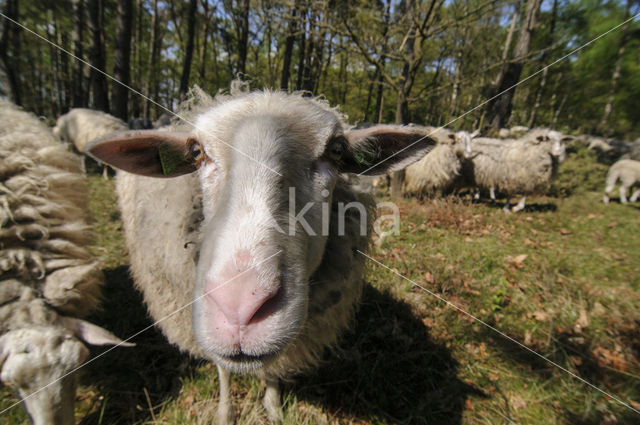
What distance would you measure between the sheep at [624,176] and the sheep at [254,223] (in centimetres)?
853

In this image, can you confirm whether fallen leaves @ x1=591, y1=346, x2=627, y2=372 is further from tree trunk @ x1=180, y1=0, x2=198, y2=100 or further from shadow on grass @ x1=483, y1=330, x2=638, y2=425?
tree trunk @ x1=180, y1=0, x2=198, y2=100

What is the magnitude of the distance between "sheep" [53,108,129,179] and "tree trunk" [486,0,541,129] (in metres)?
11.7

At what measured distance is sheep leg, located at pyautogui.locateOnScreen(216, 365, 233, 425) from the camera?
2010mm

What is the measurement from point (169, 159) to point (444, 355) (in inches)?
112

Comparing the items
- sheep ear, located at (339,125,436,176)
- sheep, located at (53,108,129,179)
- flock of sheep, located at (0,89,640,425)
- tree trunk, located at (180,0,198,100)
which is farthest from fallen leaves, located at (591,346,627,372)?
tree trunk, located at (180,0,198,100)

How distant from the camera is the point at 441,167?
7.39 m

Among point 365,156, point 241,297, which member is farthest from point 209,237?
point 365,156

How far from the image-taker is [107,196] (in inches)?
248

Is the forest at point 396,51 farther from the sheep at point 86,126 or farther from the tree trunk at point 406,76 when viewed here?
the sheep at point 86,126

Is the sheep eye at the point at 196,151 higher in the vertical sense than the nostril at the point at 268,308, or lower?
higher

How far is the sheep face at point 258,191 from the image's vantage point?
0.99 m

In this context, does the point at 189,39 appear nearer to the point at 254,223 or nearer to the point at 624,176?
the point at 254,223

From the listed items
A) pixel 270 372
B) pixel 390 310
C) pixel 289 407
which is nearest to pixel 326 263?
pixel 270 372

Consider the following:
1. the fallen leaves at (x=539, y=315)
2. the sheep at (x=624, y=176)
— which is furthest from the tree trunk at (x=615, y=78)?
the sheep at (x=624, y=176)
